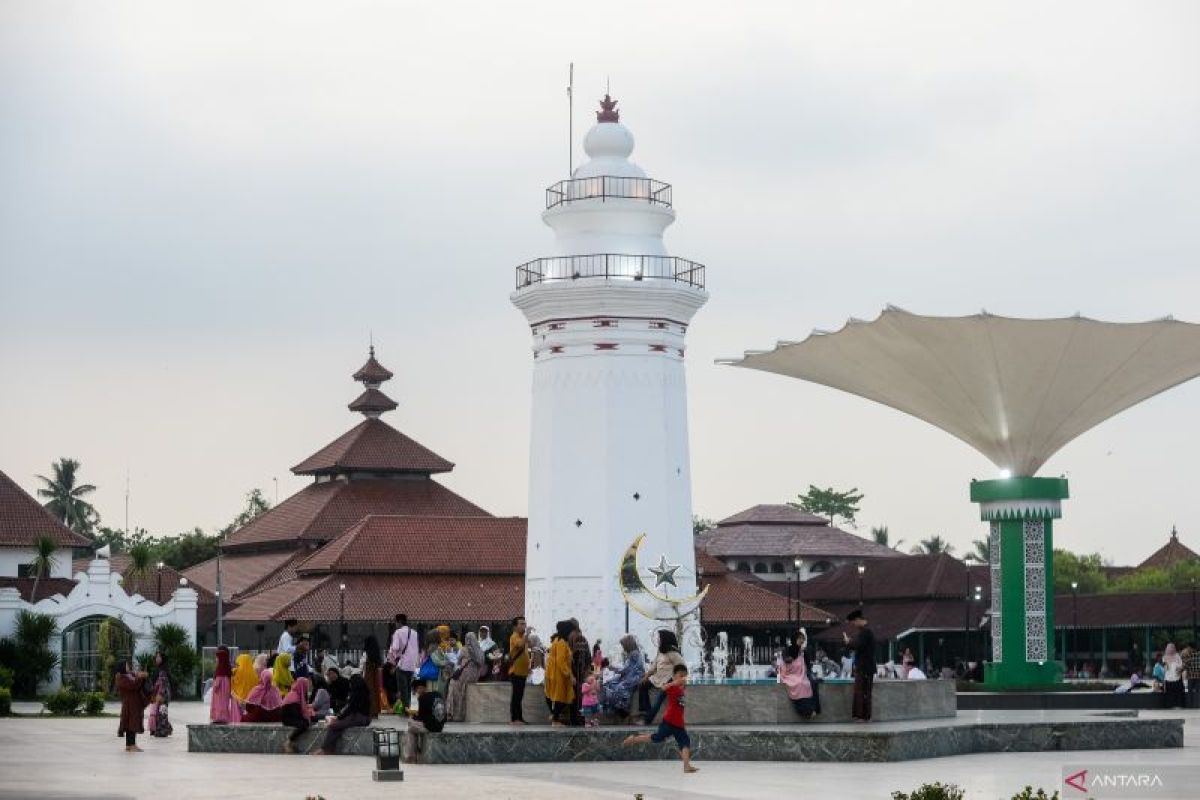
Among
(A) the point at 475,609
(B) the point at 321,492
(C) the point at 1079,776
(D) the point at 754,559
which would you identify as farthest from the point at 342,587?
(C) the point at 1079,776

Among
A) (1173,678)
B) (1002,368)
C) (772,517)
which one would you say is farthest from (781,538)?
(1002,368)

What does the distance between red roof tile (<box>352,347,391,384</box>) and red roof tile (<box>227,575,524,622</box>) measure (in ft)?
49.4

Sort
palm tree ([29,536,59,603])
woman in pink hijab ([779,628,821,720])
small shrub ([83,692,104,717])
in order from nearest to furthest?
woman in pink hijab ([779,628,821,720]) < small shrub ([83,692,104,717]) < palm tree ([29,536,59,603])

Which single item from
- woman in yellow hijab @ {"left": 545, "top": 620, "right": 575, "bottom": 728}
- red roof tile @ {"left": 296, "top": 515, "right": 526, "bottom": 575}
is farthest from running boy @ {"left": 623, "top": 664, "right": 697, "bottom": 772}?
red roof tile @ {"left": 296, "top": 515, "right": 526, "bottom": 575}

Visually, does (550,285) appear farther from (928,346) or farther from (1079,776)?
(1079,776)

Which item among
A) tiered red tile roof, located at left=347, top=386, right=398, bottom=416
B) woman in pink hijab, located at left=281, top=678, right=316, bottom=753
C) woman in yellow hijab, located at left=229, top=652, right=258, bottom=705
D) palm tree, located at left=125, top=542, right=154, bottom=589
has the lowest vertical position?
woman in pink hijab, located at left=281, top=678, right=316, bottom=753

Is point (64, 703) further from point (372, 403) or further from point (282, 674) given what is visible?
point (372, 403)

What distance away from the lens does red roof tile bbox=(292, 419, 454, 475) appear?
71.2 meters

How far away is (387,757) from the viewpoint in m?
20.6

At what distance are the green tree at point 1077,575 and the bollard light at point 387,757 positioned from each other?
233 feet

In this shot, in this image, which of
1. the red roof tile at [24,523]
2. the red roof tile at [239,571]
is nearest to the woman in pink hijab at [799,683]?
the red roof tile at [24,523]

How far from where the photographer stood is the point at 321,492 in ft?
236

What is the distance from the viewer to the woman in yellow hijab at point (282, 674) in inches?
1034

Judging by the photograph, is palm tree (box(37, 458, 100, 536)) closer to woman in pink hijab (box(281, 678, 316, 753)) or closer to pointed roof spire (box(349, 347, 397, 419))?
pointed roof spire (box(349, 347, 397, 419))
